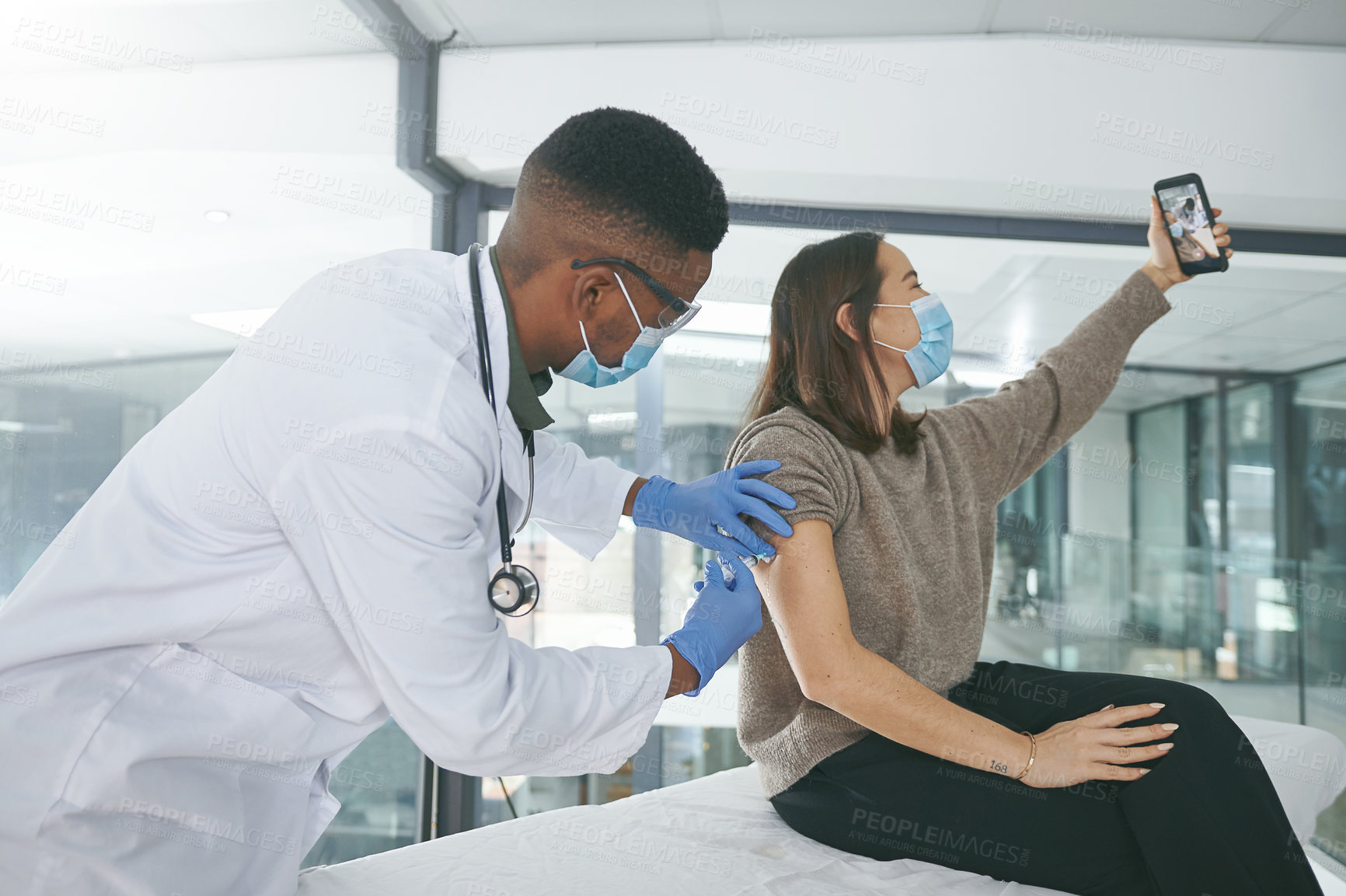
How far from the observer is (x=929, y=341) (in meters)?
1.33

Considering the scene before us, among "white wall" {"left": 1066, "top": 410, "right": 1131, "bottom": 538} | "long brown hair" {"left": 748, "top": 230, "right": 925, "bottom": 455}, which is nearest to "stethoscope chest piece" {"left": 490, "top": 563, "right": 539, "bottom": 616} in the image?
"long brown hair" {"left": 748, "top": 230, "right": 925, "bottom": 455}

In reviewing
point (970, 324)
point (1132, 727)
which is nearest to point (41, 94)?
point (1132, 727)

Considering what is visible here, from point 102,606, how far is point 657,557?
1681mm

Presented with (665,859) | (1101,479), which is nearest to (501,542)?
(665,859)

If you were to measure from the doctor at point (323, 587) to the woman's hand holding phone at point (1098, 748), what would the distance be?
0.50 meters

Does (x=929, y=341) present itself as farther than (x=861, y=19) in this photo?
No

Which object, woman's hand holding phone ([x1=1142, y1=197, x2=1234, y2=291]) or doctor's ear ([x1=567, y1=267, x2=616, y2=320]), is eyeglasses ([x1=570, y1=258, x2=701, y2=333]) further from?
woman's hand holding phone ([x1=1142, y1=197, x2=1234, y2=291])

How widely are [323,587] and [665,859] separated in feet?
2.20

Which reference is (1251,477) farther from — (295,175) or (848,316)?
(295,175)

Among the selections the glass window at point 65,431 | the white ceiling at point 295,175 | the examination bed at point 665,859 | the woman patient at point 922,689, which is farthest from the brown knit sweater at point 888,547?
the glass window at point 65,431

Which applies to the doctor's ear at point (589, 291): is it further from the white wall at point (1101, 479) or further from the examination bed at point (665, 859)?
the white wall at point (1101, 479)

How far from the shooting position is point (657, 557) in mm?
2375

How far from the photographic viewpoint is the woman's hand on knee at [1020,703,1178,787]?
3.35 ft

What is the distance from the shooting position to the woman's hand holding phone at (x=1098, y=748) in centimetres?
102
